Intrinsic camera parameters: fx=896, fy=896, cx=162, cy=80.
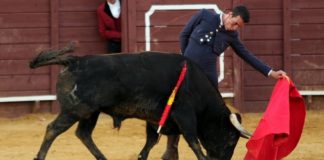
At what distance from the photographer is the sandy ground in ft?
28.8

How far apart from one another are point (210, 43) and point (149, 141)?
102 cm

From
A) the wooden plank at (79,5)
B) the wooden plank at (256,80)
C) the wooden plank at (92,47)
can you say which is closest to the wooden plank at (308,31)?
the wooden plank at (256,80)

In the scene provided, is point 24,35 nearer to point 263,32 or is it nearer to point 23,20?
point 23,20

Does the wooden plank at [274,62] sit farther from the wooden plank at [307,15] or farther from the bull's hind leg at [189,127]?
the bull's hind leg at [189,127]

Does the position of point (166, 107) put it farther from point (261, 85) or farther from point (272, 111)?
point (261, 85)

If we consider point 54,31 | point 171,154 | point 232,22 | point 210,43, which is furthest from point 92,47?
point 232,22

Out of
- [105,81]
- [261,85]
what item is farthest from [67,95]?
[261,85]

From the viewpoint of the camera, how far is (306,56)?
11820mm

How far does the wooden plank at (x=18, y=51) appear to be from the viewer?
11297mm

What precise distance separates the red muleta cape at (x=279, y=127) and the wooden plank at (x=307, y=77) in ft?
13.6

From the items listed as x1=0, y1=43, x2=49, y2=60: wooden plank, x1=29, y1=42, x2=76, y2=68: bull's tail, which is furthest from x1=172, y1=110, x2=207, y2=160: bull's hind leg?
x1=0, y1=43, x2=49, y2=60: wooden plank

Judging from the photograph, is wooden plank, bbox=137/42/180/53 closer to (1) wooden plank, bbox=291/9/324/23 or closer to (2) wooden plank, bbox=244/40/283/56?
(2) wooden plank, bbox=244/40/283/56

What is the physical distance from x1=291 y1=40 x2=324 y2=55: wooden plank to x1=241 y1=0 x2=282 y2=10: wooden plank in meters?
0.54

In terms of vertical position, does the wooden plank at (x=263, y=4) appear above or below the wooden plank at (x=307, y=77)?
above
